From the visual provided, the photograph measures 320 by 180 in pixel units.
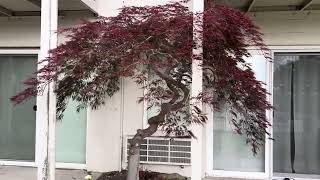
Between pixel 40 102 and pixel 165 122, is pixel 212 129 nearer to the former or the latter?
pixel 165 122

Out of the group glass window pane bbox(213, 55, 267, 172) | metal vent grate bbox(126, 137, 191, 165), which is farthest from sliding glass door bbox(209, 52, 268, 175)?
metal vent grate bbox(126, 137, 191, 165)

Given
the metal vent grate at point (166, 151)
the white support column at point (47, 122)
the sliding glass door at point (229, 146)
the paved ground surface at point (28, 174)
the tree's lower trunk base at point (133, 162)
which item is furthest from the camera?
the sliding glass door at point (229, 146)

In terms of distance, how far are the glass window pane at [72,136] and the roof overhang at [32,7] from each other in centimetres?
155

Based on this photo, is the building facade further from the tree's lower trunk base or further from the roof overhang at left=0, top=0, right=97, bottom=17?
the tree's lower trunk base

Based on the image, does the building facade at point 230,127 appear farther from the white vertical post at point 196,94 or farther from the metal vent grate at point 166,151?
the white vertical post at point 196,94

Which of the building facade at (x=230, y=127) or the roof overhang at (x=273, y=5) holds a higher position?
the roof overhang at (x=273, y=5)

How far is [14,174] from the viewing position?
22.2 feet

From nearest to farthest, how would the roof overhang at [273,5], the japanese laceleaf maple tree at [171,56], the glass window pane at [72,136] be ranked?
the japanese laceleaf maple tree at [171,56]
the roof overhang at [273,5]
the glass window pane at [72,136]

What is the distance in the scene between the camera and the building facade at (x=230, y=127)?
22.2ft

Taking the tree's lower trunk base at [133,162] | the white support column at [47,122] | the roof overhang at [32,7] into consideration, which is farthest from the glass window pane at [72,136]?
the tree's lower trunk base at [133,162]

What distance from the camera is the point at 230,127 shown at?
7.05 metres

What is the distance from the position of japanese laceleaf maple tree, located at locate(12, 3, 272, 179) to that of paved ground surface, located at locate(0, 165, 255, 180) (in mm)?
1915

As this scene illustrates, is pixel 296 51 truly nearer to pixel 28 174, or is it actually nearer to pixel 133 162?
pixel 133 162

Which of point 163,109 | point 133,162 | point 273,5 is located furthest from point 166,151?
point 273,5
